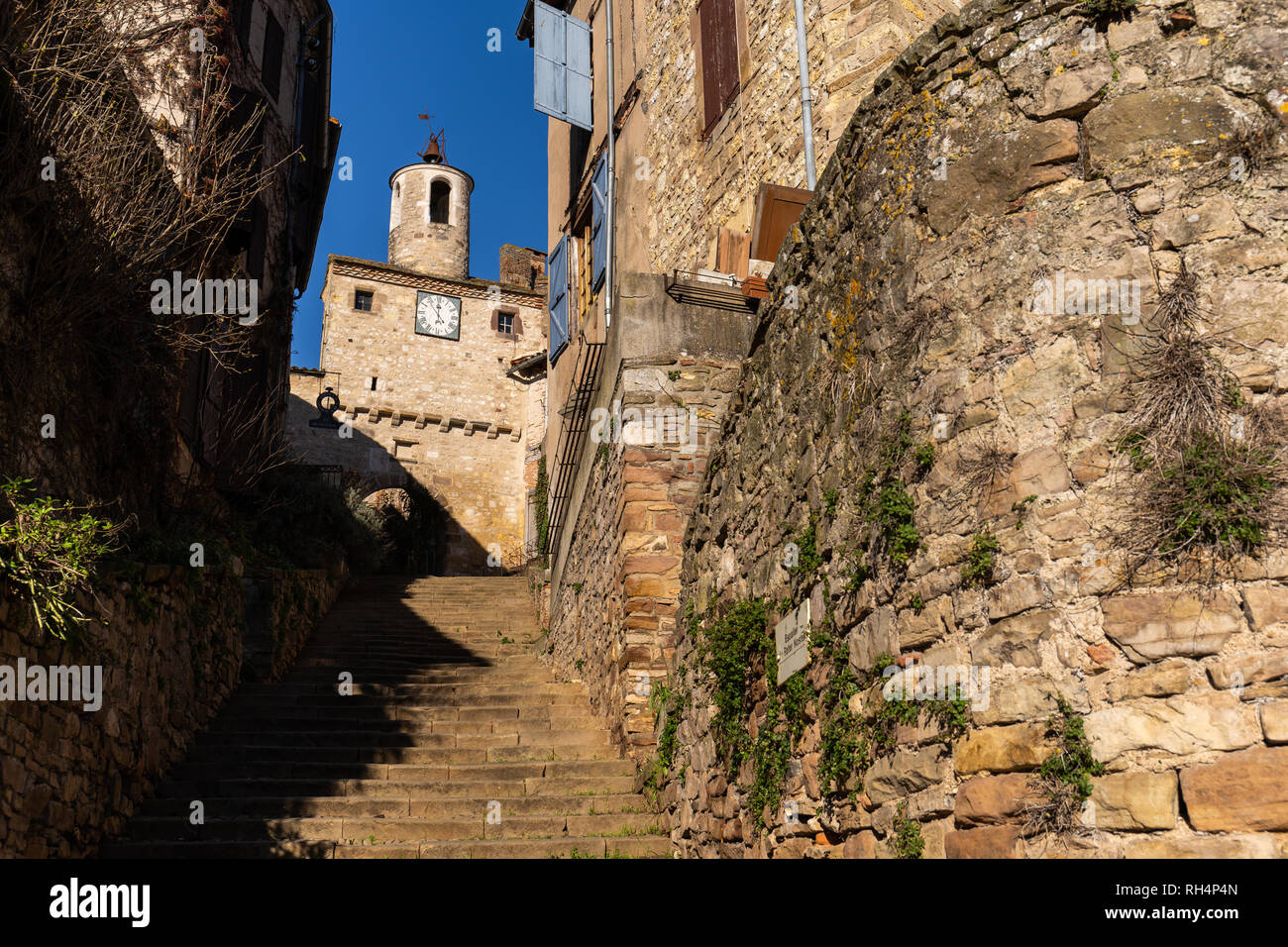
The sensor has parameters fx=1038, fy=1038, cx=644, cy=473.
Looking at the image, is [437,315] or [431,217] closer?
[437,315]

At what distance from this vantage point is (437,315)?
89.9 ft

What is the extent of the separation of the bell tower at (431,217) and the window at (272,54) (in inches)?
538

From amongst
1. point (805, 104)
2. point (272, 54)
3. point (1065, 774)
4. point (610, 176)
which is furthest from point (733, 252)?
point (272, 54)

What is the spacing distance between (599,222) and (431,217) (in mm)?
19733

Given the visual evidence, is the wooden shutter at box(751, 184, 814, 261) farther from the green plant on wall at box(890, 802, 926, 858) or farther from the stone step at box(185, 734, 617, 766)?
the green plant on wall at box(890, 802, 926, 858)

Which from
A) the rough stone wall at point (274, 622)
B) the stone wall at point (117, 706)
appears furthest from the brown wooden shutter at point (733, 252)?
the rough stone wall at point (274, 622)

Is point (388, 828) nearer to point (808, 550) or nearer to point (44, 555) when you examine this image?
point (44, 555)

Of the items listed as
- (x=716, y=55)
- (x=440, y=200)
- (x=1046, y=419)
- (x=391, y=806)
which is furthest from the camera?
(x=440, y=200)

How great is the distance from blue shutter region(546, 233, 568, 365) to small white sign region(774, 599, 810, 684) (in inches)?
357

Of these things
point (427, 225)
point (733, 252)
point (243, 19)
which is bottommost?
point (733, 252)

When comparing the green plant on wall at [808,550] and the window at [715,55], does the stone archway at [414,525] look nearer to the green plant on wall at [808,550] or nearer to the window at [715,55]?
the window at [715,55]

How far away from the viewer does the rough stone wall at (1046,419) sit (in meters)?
2.69

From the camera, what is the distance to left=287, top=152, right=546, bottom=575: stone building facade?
1006 inches
